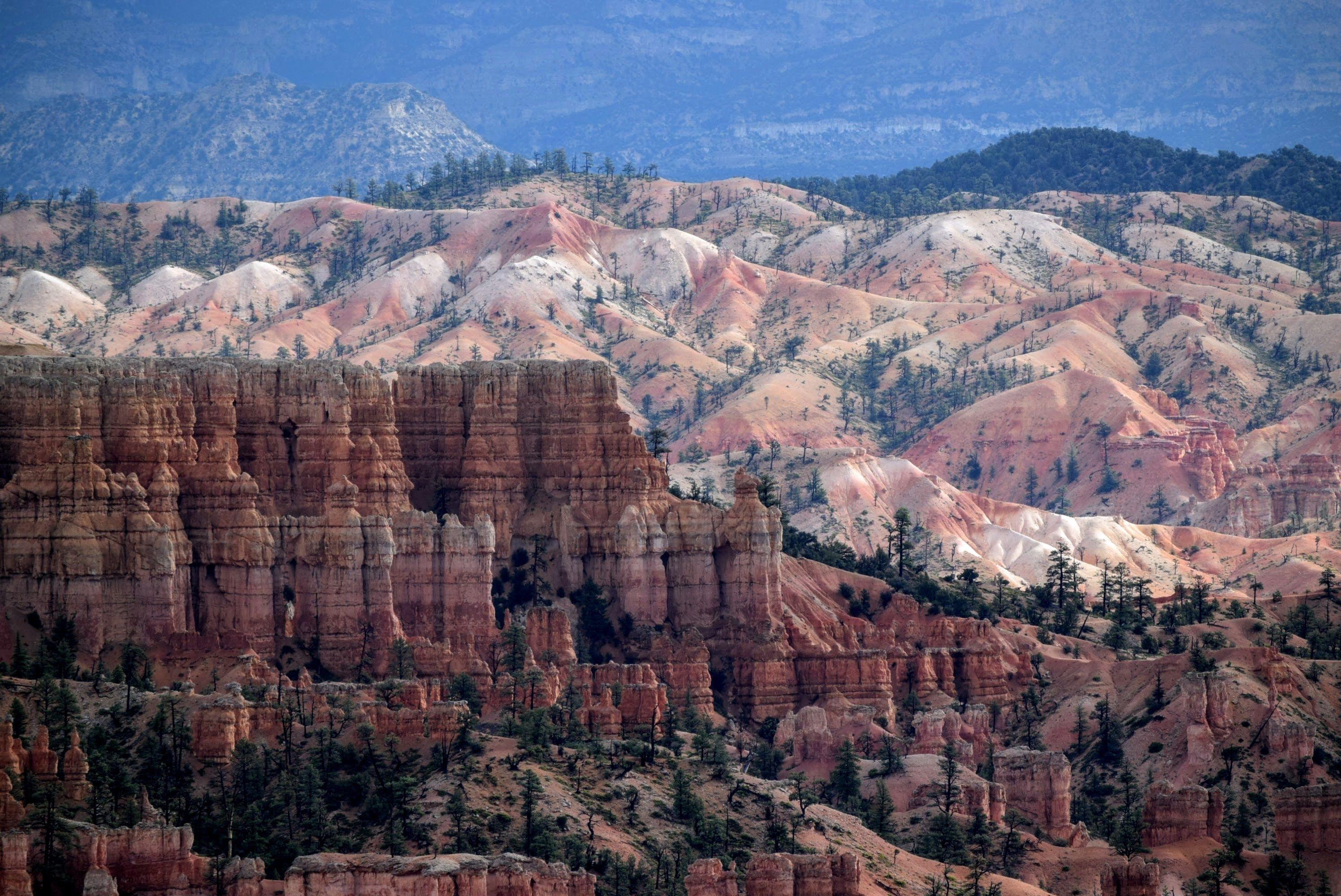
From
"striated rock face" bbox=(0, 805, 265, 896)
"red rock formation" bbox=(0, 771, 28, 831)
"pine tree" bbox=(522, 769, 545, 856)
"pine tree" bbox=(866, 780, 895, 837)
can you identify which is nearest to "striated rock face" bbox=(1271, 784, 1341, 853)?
"pine tree" bbox=(866, 780, 895, 837)

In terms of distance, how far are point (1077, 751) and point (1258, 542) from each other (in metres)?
68.3

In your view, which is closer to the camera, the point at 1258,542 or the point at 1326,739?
the point at 1326,739

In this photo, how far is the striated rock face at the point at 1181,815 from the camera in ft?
338

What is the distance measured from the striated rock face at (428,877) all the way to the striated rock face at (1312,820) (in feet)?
96.0

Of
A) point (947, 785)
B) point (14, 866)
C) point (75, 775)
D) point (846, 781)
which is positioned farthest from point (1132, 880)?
point (14, 866)

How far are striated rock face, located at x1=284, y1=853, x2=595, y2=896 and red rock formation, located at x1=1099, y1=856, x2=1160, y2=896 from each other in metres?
20.9

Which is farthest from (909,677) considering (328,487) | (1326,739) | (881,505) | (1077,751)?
(881,505)

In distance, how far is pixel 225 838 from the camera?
8644 cm

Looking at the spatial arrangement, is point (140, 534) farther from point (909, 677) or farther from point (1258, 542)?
point (1258, 542)

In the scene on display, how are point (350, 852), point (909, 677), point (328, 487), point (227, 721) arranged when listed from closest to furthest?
1. point (350, 852)
2. point (227, 721)
3. point (328, 487)
4. point (909, 677)

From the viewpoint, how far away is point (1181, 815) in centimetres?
10344

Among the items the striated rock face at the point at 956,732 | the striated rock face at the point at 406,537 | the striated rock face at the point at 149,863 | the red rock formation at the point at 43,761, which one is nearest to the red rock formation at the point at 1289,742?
the striated rock face at the point at 956,732

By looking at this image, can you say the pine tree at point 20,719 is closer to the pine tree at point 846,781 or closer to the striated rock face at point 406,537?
the striated rock face at point 406,537

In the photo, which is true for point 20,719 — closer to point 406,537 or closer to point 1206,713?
point 406,537
